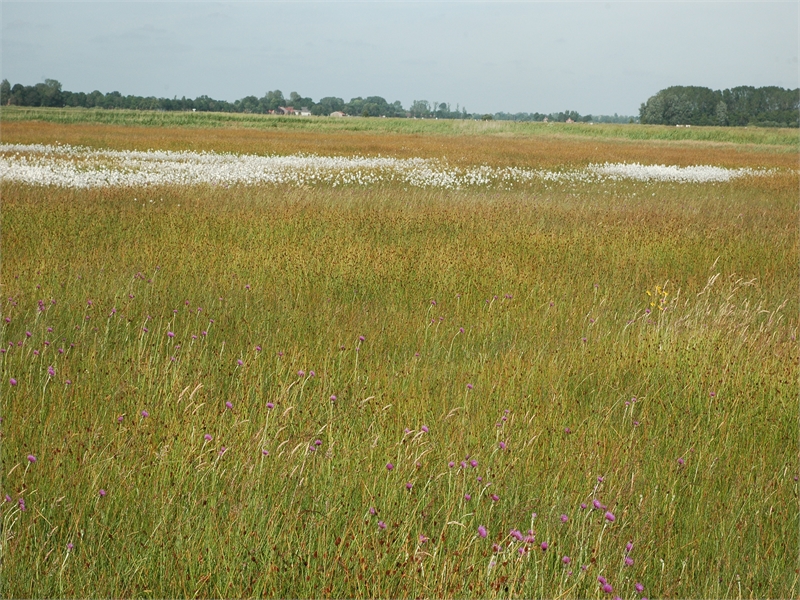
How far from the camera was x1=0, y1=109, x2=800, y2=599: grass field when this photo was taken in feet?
8.90

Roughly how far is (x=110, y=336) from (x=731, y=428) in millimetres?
4403

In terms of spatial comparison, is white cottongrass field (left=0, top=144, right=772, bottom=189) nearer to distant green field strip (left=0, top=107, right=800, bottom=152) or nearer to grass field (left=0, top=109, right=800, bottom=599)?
grass field (left=0, top=109, right=800, bottom=599)

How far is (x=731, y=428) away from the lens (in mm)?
4355

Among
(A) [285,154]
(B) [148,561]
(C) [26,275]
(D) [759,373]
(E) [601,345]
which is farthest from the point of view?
(A) [285,154]

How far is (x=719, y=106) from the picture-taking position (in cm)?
10431

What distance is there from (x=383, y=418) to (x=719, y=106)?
114 metres

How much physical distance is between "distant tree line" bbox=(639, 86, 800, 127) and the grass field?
92.5 m

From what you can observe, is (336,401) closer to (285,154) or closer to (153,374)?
(153,374)

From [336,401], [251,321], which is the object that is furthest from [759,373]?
[251,321]

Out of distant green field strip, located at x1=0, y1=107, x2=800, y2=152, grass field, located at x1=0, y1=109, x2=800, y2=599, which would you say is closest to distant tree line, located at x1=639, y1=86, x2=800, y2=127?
distant green field strip, located at x1=0, y1=107, x2=800, y2=152

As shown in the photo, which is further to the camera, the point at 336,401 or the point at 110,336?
the point at 110,336

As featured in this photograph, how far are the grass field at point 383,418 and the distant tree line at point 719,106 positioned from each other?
92.5 m

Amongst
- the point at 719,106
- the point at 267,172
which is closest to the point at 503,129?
the point at 267,172

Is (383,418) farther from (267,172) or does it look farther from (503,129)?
(503,129)
